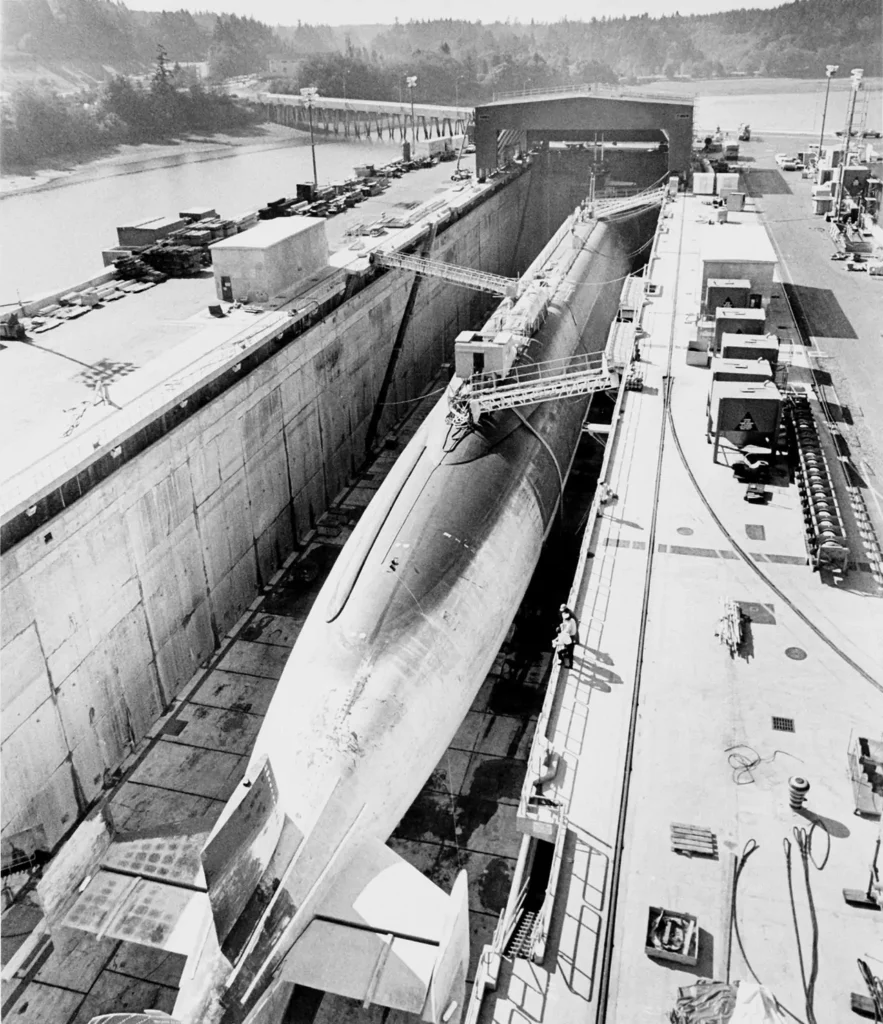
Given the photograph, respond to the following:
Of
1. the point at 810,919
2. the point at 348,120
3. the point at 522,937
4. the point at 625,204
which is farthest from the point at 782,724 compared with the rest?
the point at 348,120

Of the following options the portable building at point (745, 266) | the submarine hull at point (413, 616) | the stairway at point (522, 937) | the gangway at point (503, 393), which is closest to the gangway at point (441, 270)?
the portable building at point (745, 266)

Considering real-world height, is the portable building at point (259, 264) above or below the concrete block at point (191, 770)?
above

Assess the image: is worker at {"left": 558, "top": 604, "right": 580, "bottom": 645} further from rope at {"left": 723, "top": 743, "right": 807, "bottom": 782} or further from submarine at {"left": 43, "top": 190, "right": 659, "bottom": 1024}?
rope at {"left": 723, "top": 743, "right": 807, "bottom": 782}

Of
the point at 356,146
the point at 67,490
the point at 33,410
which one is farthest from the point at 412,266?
the point at 356,146

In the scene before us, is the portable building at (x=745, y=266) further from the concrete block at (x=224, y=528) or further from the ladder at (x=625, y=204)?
the ladder at (x=625, y=204)

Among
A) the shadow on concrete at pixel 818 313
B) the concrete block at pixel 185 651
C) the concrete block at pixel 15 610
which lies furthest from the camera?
the shadow on concrete at pixel 818 313

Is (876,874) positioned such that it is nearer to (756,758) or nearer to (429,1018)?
(756,758)
